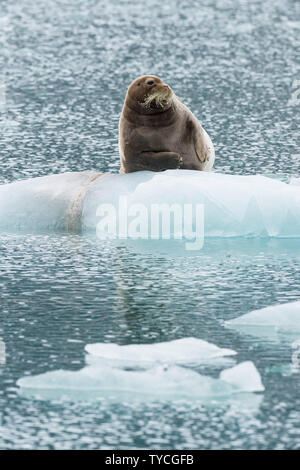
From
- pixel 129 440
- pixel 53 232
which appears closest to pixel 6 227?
pixel 53 232

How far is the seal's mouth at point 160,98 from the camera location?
18.6 feet

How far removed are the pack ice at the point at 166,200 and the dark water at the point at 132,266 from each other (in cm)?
10

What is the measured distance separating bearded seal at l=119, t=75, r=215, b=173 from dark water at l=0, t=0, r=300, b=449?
50 cm

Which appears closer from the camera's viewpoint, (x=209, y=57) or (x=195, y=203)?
(x=195, y=203)

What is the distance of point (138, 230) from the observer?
5.63m

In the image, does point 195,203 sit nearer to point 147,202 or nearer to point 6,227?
point 147,202

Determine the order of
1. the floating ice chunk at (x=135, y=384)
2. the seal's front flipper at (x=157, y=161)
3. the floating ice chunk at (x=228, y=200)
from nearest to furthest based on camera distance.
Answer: the floating ice chunk at (x=135, y=384) < the floating ice chunk at (x=228, y=200) < the seal's front flipper at (x=157, y=161)

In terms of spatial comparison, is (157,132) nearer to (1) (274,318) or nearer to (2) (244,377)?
(1) (274,318)

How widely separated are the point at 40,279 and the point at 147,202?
29.5 inches

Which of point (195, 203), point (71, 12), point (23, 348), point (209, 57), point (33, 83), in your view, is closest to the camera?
point (23, 348)

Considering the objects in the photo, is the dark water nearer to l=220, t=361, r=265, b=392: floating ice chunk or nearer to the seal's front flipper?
l=220, t=361, r=265, b=392: floating ice chunk

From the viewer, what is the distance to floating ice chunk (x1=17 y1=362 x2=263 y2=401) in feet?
12.3

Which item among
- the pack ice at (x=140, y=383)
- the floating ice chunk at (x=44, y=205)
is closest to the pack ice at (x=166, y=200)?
the floating ice chunk at (x=44, y=205)

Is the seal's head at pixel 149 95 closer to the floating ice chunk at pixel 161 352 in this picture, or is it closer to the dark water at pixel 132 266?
the dark water at pixel 132 266
